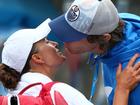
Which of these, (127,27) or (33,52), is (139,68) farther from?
(33,52)

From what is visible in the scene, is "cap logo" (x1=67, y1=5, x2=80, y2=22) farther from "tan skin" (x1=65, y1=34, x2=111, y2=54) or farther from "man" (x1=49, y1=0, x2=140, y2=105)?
"tan skin" (x1=65, y1=34, x2=111, y2=54)

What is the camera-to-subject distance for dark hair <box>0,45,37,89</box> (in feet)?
10.3

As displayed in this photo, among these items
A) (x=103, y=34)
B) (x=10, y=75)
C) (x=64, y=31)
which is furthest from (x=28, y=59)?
(x=103, y=34)

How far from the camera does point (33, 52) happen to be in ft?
10.8

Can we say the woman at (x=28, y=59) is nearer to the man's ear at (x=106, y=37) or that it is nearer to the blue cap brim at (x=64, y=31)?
the blue cap brim at (x=64, y=31)

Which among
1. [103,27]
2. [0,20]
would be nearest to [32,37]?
[103,27]

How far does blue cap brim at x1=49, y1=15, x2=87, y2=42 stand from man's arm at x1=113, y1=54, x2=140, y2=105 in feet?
1.00

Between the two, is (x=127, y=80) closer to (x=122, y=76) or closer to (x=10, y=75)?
(x=122, y=76)

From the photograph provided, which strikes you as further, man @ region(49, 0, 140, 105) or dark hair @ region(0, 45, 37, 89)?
dark hair @ region(0, 45, 37, 89)

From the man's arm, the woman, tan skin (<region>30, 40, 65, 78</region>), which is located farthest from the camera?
tan skin (<region>30, 40, 65, 78</region>)

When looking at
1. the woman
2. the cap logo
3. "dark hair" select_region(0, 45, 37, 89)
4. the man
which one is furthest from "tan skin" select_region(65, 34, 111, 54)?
"dark hair" select_region(0, 45, 37, 89)

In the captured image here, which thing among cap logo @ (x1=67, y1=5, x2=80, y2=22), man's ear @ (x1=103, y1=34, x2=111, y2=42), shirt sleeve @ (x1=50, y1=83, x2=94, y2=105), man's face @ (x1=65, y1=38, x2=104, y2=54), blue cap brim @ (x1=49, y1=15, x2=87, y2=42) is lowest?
shirt sleeve @ (x1=50, y1=83, x2=94, y2=105)

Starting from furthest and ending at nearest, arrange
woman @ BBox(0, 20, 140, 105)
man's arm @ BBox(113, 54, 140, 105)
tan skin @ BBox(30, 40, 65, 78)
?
1. tan skin @ BBox(30, 40, 65, 78)
2. woman @ BBox(0, 20, 140, 105)
3. man's arm @ BBox(113, 54, 140, 105)

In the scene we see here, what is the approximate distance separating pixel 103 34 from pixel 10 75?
67cm
